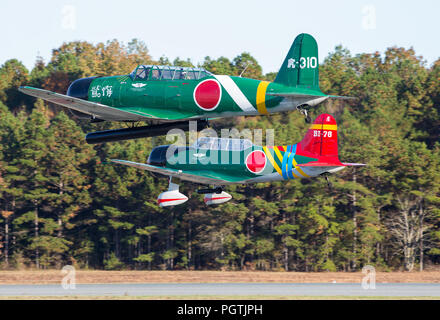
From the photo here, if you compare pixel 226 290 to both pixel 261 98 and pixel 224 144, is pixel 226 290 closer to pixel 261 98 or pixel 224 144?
pixel 224 144

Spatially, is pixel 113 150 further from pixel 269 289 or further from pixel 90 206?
pixel 269 289

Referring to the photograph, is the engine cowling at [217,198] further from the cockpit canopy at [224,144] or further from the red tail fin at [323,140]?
the red tail fin at [323,140]

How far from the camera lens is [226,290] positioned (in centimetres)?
3375

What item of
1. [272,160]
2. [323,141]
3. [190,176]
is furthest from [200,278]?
[323,141]

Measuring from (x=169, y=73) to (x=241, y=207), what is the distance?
25440 mm

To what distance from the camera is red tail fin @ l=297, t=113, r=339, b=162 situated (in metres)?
34.1

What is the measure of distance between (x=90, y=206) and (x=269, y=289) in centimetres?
2782

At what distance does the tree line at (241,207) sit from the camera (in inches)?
2077

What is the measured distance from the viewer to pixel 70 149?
57688 millimetres

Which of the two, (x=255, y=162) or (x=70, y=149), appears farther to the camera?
(x=70, y=149)

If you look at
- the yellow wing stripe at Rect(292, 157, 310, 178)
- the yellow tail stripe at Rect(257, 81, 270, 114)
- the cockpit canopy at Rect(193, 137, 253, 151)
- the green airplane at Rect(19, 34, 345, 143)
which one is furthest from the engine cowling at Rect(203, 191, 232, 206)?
the yellow tail stripe at Rect(257, 81, 270, 114)

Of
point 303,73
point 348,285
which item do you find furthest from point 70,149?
point 303,73

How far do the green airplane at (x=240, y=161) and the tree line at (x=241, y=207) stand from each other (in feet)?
55.5

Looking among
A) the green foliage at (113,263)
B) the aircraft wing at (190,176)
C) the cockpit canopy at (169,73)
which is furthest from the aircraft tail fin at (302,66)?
the green foliage at (113,263)
